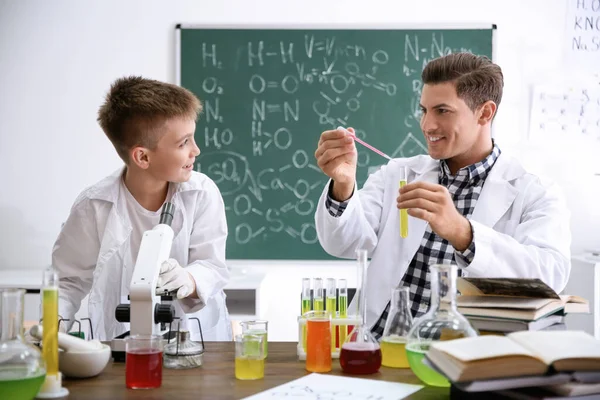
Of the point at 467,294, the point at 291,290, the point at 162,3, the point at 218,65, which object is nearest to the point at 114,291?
the point at 467,294

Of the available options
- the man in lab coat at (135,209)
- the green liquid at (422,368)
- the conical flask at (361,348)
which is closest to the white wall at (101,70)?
the man in lab coat at (135,209)

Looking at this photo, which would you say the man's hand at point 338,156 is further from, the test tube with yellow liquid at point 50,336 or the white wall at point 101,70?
the white wall at point 101,70

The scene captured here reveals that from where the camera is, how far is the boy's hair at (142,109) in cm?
213

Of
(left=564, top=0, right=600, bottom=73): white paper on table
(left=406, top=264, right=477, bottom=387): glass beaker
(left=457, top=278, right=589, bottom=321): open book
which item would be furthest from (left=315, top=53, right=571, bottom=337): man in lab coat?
(left=564, top=0, right=600, bottom=73): white paper on table

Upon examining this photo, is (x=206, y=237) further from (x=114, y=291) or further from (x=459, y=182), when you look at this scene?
(x=459, y=182)

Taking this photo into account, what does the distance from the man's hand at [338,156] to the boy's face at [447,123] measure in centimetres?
33

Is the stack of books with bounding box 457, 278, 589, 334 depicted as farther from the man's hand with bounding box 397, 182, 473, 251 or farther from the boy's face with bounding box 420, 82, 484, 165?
the boy's face with bounding box 420, 82, 484, 165

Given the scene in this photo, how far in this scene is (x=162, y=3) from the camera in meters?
3.84

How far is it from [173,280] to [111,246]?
18.1 inches

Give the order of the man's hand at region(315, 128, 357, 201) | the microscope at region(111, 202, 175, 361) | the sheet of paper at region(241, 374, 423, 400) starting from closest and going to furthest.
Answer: the sheet of paper at region(241, 374, 423, 400) < the microscope at region(111, 202, 175, 361) < the man's hand at region(315, 128, 357, 201)

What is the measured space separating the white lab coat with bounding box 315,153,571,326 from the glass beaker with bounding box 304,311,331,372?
22.4 inches

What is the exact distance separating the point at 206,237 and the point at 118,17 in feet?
7.25

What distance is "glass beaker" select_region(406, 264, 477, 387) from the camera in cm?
123

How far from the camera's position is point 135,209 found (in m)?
2.17
